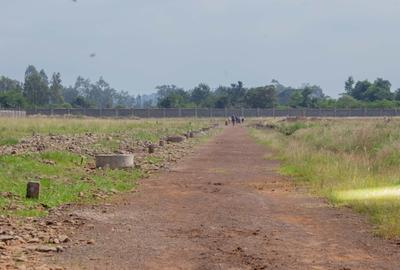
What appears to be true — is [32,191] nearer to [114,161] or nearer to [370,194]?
[370,194]

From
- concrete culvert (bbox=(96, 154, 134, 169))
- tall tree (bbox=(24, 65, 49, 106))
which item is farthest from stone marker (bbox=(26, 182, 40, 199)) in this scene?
tall tree (bbox=(24, 65, 49, 106))

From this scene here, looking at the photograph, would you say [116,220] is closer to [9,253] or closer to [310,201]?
[9,253]

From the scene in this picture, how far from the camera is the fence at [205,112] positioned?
349 ft

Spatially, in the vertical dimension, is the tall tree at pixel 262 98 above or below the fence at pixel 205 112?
above

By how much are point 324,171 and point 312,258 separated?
10199 mm

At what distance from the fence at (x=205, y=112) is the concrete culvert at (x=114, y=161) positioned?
85.8 meters

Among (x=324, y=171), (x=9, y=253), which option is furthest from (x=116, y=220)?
(x=324, y=171)

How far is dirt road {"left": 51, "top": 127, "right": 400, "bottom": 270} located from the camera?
27.0ft

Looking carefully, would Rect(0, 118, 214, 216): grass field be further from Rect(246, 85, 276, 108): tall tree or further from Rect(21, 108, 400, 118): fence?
Rect(246, 85, 276, 108): tall tree

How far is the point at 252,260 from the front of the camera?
27.1 ft

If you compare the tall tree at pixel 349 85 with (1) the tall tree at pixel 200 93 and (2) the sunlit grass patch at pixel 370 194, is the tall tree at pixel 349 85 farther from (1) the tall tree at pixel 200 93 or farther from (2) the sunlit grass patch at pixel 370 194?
(2) the sunlit grass patch at pixel 370 194

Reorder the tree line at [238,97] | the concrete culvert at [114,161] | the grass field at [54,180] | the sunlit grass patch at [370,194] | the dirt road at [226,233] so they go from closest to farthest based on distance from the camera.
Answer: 1. the dirt road at [226,233]
2. the grass field at [54,180]
3. the sunlit grass patch at [370,194]
4. the concrete culvert at [114,161]
5. the tree line at [238,97]

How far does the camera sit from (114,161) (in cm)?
1989

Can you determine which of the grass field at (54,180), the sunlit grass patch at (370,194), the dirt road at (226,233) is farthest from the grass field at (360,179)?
the grass field at (54,180)
